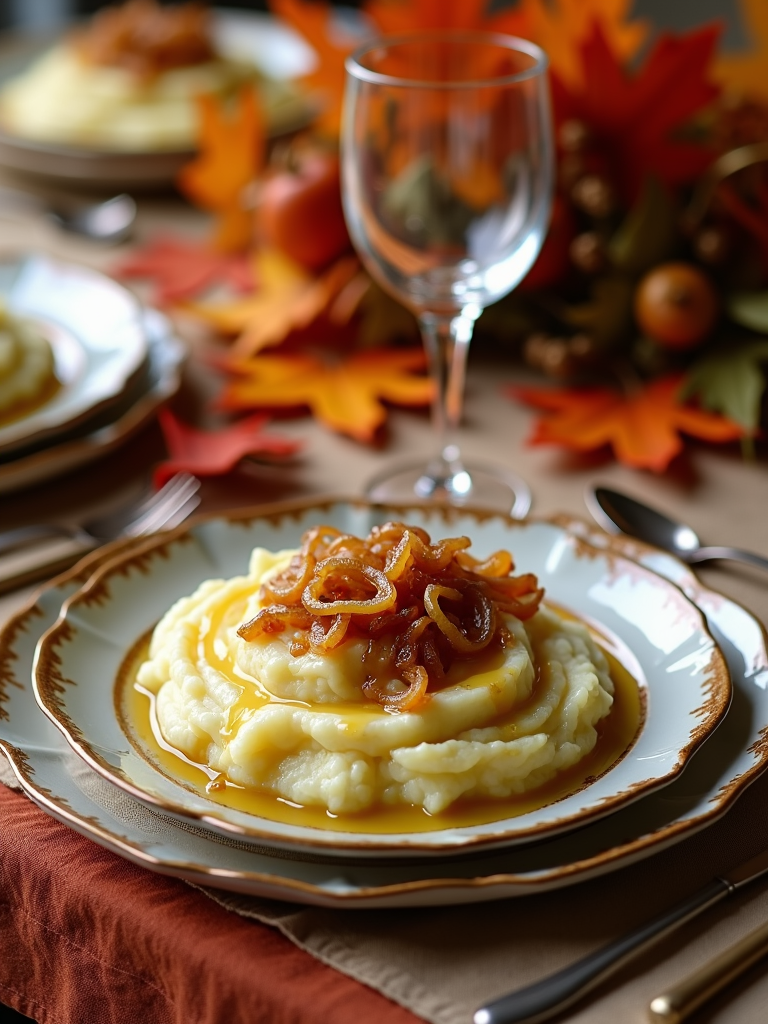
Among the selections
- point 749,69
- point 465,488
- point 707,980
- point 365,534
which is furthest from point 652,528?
point 749,69

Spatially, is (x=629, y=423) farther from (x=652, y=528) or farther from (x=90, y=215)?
(x=90, y=215)

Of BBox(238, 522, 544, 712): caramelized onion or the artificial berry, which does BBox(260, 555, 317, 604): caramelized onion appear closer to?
BBox(238, 522, 544, 712): caramelized onion

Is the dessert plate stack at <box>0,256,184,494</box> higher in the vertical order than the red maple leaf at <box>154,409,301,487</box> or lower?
higher

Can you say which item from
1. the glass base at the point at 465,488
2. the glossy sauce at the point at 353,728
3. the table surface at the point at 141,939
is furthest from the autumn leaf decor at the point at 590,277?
Answer: the glossy sauce at the point at 353,728

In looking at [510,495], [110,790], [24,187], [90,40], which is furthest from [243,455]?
[90,40]

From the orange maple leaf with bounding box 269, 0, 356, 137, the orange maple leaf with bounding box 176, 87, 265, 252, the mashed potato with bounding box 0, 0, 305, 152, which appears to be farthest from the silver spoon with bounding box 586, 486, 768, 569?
the mashed potato with bounding box 0, 0, 305, 152

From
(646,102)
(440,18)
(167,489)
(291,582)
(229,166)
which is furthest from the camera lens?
(229,166)

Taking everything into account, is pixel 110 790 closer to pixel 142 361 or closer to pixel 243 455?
pixel 243 455
